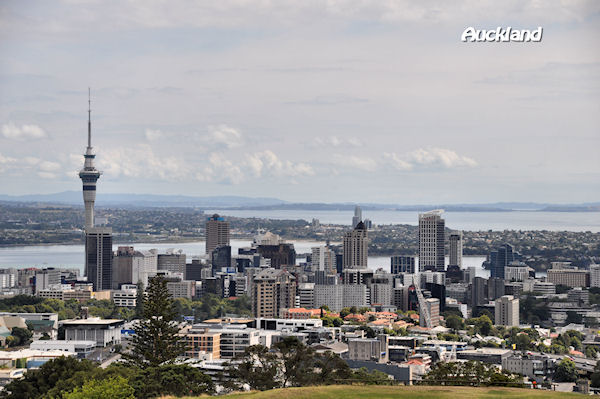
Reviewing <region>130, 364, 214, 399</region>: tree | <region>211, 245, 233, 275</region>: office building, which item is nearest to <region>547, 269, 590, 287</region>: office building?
<region>211, 245, 233, 275</region>: office building

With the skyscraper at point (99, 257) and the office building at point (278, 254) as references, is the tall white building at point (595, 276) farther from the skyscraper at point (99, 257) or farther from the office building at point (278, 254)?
the skyscraper at point (99, 257)

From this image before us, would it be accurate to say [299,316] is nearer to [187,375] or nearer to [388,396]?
[187,375]

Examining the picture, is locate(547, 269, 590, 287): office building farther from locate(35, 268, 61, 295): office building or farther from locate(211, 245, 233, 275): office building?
locate(35, 268, 61, 295): office building

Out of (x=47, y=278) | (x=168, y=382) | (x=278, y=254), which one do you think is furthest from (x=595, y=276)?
(x=168, y=382)

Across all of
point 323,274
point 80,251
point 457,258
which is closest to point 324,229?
point 80,251

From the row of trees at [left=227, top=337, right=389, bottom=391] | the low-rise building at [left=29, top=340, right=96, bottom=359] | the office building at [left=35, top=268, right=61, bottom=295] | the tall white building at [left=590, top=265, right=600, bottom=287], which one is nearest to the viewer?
the row of trees at [left=227, top=337, right=389, bottom=391]

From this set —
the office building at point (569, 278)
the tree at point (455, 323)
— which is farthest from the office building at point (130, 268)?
the tree at point (455, 323)
